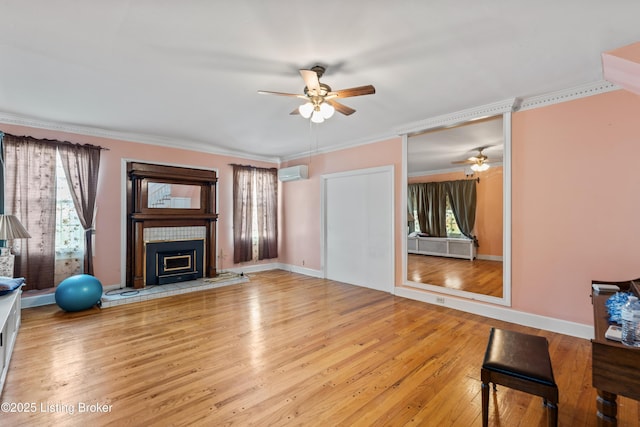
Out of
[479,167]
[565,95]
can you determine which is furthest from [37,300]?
[565,95]

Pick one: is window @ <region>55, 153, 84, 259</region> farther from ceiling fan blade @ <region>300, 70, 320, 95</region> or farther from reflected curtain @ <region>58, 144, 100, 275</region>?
ceiling fan blade @ <region>300, 70, 320, 95</region>

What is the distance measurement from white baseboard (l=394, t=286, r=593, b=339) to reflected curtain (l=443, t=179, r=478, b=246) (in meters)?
1.01

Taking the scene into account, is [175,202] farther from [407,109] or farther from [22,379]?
[407,109]

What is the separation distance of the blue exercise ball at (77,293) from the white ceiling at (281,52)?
7.53 feet

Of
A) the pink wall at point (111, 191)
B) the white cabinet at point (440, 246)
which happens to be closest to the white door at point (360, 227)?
the white cabinet at point (440, 246)

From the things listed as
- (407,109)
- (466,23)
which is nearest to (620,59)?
(466,23)

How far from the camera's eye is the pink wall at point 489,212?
3863mm

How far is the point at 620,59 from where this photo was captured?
2195 millimetres

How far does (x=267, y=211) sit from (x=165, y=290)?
8.91 feet

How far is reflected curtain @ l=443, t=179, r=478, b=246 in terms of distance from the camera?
4.40 m

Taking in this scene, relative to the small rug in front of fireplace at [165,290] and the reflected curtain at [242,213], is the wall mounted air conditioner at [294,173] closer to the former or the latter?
the reflected curtain at [242,213]

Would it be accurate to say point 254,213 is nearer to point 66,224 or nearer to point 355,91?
point 66,224

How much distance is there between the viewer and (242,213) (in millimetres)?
6340

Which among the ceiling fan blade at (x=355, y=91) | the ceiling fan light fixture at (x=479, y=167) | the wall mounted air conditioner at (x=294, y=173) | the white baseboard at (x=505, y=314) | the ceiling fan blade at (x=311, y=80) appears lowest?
→ the white baseboard at (x=505, y=314)
